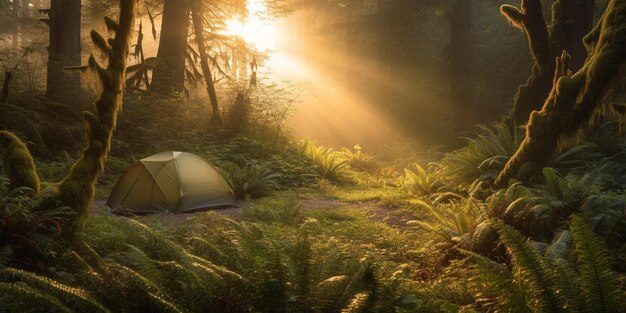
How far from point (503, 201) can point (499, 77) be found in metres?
22.5

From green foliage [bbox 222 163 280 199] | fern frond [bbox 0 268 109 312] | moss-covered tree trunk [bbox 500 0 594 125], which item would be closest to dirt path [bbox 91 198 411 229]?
green foliage [bbox 222 163 280 199]

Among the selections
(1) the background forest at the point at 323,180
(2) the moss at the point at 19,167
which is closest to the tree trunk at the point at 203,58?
(1) the background forest at the point at 323,180

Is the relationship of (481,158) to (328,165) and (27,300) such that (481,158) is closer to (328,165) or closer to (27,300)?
(328,165)

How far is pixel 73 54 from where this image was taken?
52.5ft

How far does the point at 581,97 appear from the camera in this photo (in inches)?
314

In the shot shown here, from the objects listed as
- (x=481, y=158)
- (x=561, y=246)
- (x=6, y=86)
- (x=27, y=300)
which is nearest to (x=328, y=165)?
(x=481, y=158)

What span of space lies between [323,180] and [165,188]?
6.64m

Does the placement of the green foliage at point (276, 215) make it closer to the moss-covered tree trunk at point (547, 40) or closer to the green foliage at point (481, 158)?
the green foliage at point (481, 158)

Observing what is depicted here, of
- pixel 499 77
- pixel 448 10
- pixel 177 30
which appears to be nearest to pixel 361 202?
pixel 177 30

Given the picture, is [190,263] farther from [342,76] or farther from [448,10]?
[342,76]

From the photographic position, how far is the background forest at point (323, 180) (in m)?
3.43

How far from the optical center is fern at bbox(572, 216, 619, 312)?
2.94 m

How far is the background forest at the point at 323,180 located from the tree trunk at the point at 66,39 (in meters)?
0.06

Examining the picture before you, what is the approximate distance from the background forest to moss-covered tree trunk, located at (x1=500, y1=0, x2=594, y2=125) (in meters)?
0.04
